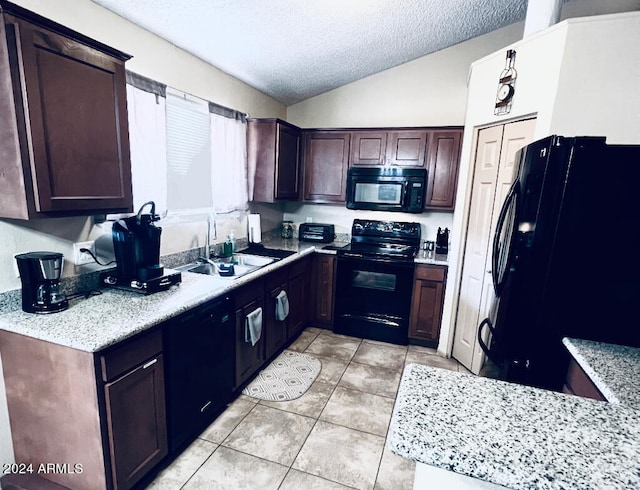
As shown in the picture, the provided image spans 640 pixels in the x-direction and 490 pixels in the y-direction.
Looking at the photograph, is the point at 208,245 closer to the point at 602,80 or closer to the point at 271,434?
the point at 271,434

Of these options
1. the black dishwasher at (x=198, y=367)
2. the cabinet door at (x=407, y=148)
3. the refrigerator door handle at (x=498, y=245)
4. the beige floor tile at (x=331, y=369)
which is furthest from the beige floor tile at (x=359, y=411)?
the cabinet door at (x=407, y=148)

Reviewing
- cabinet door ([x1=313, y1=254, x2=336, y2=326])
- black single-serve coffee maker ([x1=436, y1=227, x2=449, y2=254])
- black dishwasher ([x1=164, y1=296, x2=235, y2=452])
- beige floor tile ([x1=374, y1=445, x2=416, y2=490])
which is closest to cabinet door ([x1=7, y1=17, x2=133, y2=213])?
black dishwasher ([x1=164, y1=296, x2=235, y2=452])

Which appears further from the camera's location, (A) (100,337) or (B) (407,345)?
(B) (407,345)

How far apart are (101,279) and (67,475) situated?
3.14 ft

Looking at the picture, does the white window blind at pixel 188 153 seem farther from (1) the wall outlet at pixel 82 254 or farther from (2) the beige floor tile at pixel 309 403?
(2) the beige floor tile at pixel 309 403

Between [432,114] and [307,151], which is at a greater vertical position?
[432,114]

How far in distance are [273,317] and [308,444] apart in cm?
105

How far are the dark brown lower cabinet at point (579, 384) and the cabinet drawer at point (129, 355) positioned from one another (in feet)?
5.79

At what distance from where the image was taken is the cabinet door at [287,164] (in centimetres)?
340

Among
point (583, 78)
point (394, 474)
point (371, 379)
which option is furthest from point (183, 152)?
point (583, 78)

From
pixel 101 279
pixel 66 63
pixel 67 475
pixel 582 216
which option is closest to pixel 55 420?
pixel 67 475

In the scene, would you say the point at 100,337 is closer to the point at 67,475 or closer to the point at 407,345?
the point at 67,475

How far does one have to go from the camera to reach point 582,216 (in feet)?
4.01

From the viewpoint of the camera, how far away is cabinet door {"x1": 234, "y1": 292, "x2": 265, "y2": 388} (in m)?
2.35
